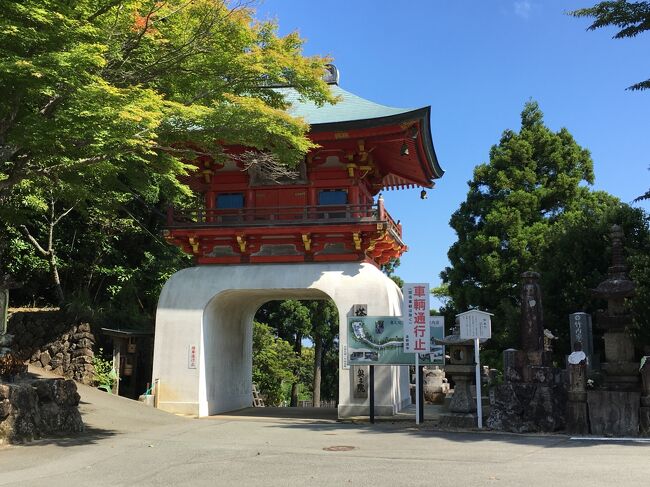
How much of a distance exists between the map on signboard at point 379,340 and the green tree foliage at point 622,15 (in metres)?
7.93

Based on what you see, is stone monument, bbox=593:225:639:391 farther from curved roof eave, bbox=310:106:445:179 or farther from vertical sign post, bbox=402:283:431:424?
curved roof eave, bbox=310:106:445:179

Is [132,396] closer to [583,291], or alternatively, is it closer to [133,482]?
[133,482]

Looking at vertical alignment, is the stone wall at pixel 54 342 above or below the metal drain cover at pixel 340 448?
above

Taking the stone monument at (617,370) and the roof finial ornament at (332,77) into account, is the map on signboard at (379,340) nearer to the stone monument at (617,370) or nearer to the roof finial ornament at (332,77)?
the stone monument at (617,370)

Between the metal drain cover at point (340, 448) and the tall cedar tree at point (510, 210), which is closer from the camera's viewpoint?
the metal drain cover at point (340, 448)

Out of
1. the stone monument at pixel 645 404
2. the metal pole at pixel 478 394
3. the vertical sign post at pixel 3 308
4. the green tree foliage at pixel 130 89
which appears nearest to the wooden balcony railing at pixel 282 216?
the green tree foliage at pixel 130 89

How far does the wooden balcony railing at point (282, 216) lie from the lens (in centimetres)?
1588

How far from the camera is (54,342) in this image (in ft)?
56.5

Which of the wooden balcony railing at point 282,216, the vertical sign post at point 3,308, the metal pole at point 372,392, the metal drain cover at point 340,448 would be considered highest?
the wooden balcony railing at point 282,216

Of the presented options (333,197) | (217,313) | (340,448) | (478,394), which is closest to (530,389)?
(478,394)

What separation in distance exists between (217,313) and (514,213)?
490 inches

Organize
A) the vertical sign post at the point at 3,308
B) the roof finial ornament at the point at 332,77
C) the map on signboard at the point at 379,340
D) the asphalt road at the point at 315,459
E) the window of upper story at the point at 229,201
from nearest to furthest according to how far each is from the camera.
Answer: the asphalt road at the point at 315,459 → the vertical sign post at the point at 3,308 → the map on signboard at the point at 379,340 → the window of upper story at the point at 229,201 → the roof finial ornament at the point at 332,77

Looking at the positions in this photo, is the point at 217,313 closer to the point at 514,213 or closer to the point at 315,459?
the point at 315,459

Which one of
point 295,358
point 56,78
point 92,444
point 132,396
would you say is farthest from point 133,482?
point 295,358
